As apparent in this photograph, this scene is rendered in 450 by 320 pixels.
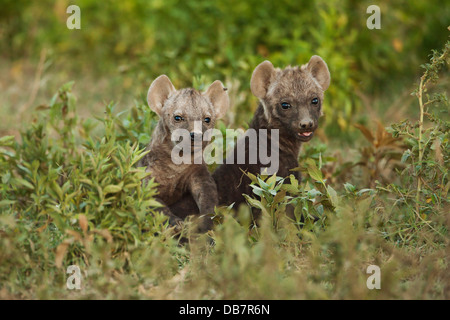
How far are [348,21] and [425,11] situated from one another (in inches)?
45.0

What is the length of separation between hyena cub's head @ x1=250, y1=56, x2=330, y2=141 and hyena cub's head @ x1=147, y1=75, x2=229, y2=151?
1.06ft

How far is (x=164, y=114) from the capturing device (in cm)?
476

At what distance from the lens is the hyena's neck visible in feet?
16.5

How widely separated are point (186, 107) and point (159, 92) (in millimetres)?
315

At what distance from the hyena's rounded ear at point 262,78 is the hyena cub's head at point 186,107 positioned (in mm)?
259

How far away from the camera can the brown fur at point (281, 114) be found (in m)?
4.92

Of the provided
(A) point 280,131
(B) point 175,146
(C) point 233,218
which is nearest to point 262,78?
(A) point 280,131

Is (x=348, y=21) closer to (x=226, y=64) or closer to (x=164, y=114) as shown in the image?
(x=226, y=64)
